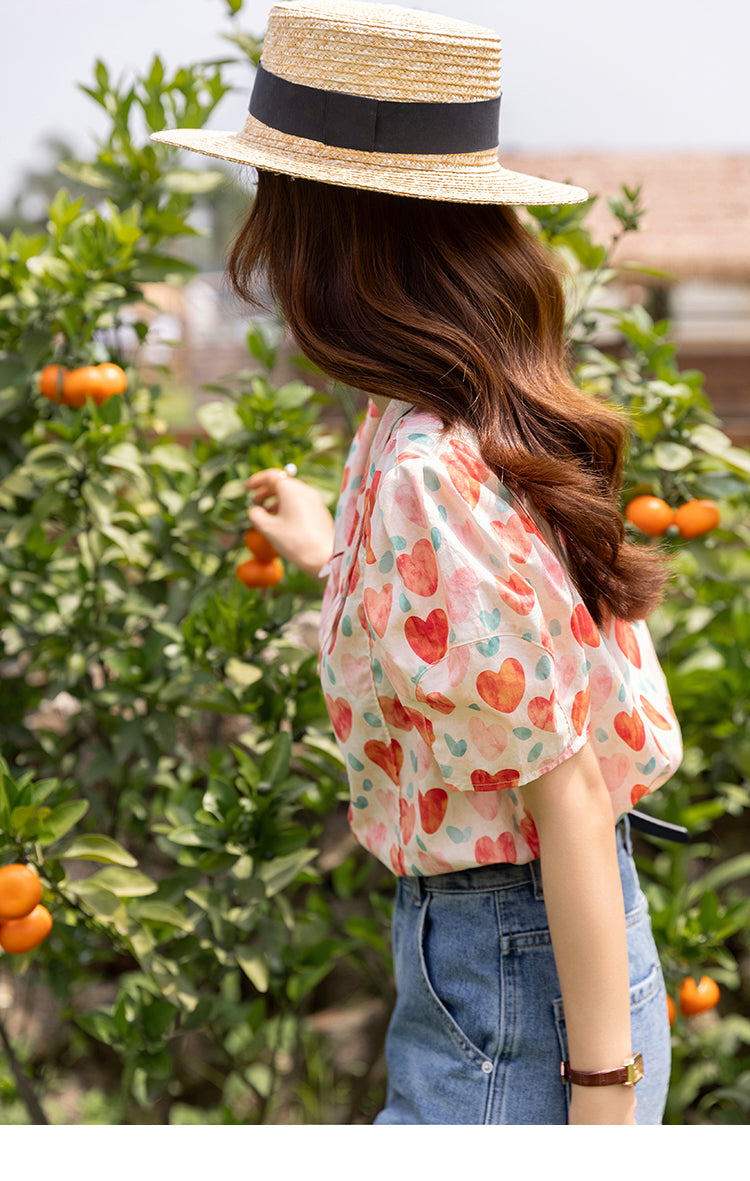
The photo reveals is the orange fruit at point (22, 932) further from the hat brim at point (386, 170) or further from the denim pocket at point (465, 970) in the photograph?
the hat brim at point (386, 170)

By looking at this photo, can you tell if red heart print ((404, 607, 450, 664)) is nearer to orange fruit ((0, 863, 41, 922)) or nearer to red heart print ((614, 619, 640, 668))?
red heart print ((614, 619, 640, 668))

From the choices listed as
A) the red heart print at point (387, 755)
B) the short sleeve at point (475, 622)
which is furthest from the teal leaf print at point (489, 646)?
the red heart print at point (387, 755)

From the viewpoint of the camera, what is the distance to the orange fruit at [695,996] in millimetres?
1582

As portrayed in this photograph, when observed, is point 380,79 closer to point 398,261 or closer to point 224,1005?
point 398,261

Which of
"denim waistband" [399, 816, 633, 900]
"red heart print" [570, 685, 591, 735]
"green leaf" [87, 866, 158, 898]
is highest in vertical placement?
"red heart print" [570, 685, 591, 735]

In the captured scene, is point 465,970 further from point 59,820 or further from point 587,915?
point 59,820

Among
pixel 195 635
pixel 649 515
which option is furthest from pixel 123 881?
pixel 649 515

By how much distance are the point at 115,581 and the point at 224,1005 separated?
73 centimetres

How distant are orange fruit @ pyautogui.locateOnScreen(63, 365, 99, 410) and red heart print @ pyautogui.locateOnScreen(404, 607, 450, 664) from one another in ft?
3.12

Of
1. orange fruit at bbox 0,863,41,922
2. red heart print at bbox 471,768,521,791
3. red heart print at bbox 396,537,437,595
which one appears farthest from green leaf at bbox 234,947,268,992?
red heart print at bbox 396,537,437,595

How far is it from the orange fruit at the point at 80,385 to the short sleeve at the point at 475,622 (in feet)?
2.93

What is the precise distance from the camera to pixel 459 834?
36.4 inches

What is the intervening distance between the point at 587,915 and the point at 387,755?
26 cm

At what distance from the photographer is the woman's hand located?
4.38 feet
